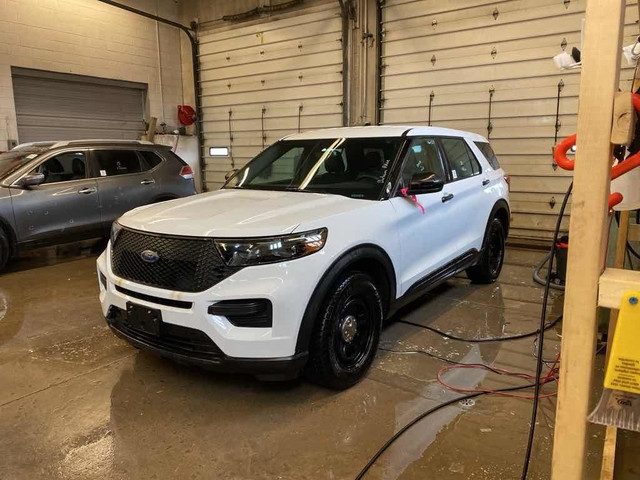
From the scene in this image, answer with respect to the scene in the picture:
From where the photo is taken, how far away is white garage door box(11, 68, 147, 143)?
9312mm

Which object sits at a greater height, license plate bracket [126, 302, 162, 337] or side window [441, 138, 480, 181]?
A: side window [441, 138, 480, 181]

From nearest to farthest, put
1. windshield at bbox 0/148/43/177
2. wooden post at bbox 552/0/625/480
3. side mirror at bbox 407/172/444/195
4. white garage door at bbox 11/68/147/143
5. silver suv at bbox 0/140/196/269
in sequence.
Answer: wooden post at bbox 552/0/625/480 < side mirror at bbox 407/172/444/195 < silver suv at bbox 0/140/196/269 < windshield at bbox 0/148/43/177 < white garage door at bbox 11/68/147/143

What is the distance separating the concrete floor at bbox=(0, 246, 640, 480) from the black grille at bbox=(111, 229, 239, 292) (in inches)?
30.0

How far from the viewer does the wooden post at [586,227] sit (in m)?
0.90

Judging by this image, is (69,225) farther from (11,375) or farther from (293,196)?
(293,196)

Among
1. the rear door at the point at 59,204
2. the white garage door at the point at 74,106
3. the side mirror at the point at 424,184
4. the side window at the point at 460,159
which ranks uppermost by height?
the white garage door at the point at 74,106

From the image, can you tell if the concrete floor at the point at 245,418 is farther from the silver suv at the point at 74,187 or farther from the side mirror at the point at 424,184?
the silver suv at the point at 74,187

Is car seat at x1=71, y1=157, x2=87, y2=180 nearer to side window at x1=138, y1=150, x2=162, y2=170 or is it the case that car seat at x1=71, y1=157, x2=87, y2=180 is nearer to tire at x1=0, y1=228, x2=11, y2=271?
side window at x1=138, y1=150, x2=162, y2=170

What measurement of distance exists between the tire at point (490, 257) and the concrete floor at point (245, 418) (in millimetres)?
1115

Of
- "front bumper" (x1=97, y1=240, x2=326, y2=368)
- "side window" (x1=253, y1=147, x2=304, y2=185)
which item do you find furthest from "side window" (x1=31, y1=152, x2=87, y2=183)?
"front bumper" (x1=97, y1=240, x2=326, y2=368)

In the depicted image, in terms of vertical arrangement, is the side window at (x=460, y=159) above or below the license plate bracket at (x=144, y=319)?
above

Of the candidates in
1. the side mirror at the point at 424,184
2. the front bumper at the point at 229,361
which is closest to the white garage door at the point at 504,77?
the side mirror at the point at 424,184

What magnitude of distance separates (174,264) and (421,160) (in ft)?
6.97

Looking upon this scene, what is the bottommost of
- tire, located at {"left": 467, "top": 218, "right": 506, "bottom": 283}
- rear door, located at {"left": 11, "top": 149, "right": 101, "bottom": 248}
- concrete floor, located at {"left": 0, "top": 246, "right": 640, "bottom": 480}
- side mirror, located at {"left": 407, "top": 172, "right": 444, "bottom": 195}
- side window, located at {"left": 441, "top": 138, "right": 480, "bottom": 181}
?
concrete floor, located at {"left": 0, "top": 246, "right": 640, "bottom": 480}
